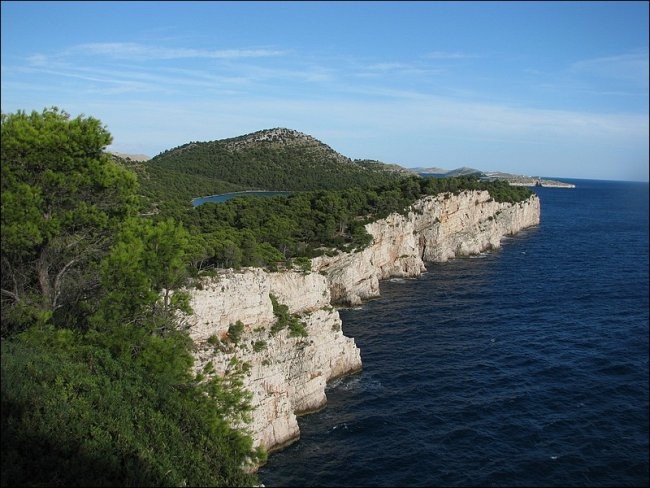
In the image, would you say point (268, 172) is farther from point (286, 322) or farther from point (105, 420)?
point (105, 420)

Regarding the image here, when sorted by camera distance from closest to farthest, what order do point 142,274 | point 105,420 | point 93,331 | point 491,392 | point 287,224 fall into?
point 105,420
point 93,331
point 142,274
point 491,392
point 287,224

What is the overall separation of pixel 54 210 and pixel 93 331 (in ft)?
19.4

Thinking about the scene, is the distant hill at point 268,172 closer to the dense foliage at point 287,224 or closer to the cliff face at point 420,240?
the cliff face at point 420,240

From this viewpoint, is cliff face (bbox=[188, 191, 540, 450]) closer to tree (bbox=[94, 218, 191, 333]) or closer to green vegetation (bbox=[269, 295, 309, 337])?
green vegetation (bbox=[269, 295, 309, 337])

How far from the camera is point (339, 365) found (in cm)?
4112

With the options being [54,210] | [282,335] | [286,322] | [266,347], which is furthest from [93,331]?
[286,322]

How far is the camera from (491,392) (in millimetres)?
37969

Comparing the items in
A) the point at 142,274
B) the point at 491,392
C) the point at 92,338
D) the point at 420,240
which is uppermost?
the point at 142,274

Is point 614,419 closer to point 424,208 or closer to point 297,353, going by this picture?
point 297,353

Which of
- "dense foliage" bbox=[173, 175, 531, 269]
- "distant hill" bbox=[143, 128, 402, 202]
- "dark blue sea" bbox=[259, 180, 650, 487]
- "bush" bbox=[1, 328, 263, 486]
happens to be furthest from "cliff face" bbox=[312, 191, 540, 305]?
"distant hill" bbox=[143, 128, 402, 202]

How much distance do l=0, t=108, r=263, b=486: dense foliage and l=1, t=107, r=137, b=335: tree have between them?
58 millimetres

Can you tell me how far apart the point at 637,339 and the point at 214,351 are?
39.6 metres

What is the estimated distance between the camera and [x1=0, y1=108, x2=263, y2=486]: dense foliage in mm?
16609

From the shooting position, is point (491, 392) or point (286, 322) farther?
point (491, 392)
